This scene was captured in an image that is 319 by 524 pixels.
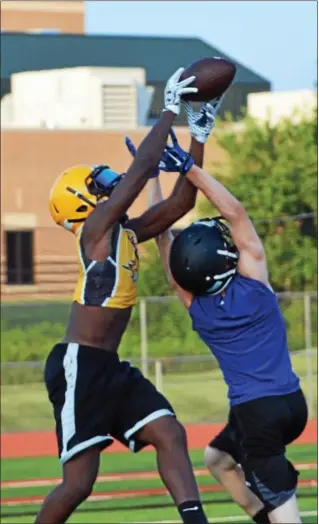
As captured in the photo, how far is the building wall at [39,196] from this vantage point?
3350cm

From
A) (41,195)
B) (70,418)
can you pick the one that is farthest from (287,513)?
(41,195)

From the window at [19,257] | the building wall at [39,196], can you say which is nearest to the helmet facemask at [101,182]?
the building wall at [39,196]

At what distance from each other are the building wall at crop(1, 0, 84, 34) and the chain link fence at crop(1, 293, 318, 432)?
129ft

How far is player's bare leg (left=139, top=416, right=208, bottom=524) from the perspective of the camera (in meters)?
7.12

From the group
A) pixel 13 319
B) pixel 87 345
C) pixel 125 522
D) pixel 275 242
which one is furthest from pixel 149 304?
pixel 87 345

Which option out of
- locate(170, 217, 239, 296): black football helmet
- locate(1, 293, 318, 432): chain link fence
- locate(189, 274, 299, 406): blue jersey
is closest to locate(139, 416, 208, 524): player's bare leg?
locate(189, 274, 299, 406): blue jersey

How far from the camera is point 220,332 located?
678 centimetres

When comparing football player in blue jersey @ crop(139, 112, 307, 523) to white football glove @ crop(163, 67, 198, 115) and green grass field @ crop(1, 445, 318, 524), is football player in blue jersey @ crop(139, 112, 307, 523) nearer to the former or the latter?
white football glove @ crop(163, 67, 198, 115)

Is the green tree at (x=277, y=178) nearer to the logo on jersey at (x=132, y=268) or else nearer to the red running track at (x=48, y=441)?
the red running track at (x=48, y=441)

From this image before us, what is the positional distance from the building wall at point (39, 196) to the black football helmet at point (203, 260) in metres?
26.5

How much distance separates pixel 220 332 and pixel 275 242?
77.1ft

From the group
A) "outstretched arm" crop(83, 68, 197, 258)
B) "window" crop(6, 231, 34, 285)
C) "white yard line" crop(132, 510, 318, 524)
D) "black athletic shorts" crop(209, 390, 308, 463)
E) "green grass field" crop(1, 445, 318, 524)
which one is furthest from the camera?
"window" crop(6, 231, 34, 285)

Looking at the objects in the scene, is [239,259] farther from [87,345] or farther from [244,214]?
[87,345]

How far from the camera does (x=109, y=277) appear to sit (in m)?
7.35
